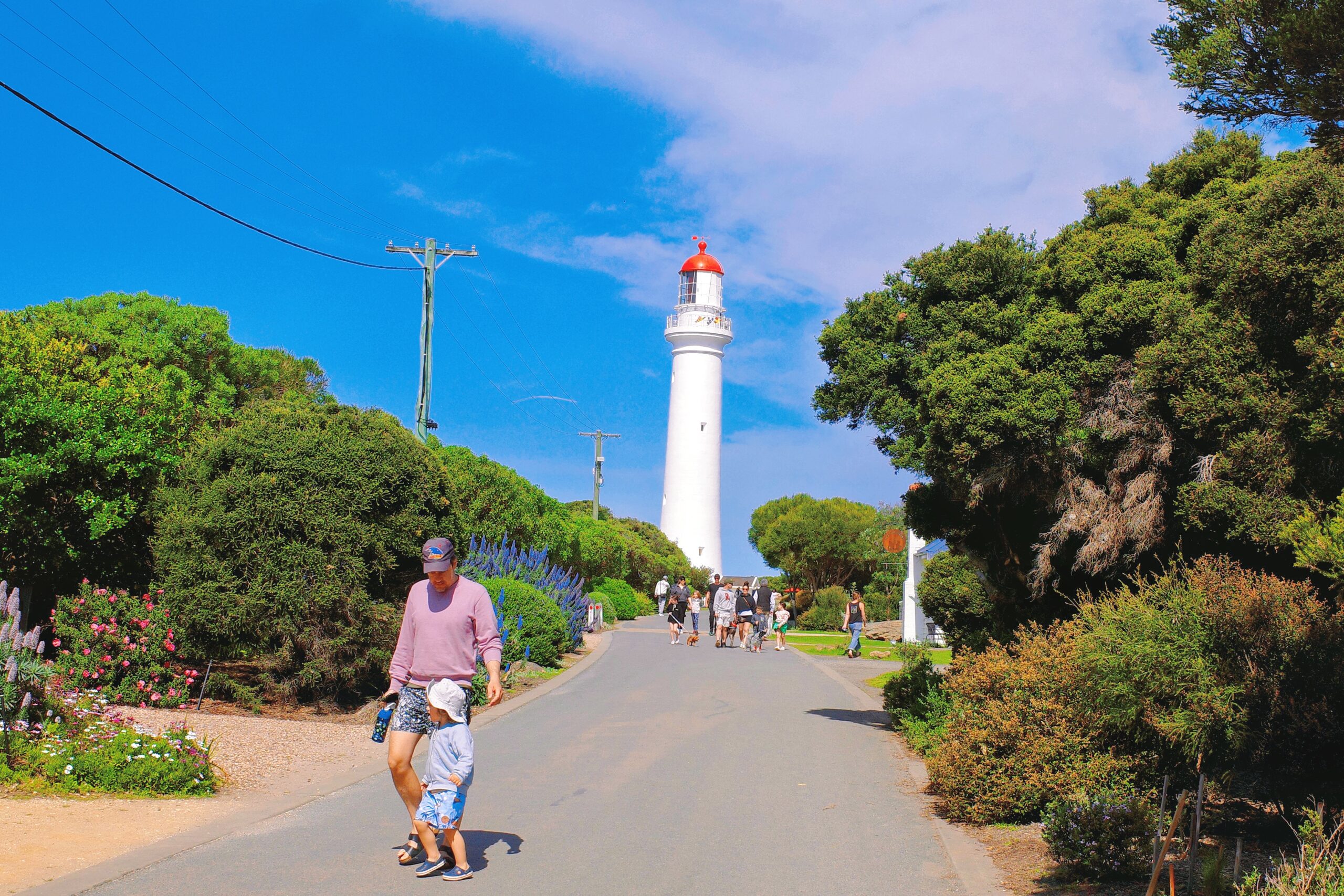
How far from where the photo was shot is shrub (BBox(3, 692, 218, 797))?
25.4 ft

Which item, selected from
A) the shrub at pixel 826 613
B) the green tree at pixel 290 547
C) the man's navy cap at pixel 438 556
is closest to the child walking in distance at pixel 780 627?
the shrub at pixel 826 613

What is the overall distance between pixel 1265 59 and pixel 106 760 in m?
9.24

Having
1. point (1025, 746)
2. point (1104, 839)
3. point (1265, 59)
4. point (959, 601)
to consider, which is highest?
point (1265, 59)

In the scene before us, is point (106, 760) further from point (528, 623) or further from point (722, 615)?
point (722, 615)

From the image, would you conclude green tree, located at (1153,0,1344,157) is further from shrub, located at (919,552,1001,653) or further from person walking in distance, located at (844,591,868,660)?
person walking in distance, located at (844,591,868,660)

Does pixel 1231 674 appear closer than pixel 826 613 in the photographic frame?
Yes

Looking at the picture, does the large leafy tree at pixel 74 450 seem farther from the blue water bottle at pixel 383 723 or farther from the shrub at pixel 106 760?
the blue water bottle at pixel 383 723

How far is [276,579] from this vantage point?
42.3 feet

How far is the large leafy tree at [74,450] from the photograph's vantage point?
12.4 metres

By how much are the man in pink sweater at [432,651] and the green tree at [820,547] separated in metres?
51.1

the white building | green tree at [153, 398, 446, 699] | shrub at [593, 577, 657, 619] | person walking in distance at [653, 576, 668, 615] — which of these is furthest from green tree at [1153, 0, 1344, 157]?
person walking in distance at [653, 576, 668, 615]

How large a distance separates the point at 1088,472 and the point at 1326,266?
402 cm

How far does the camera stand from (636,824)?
7.69m

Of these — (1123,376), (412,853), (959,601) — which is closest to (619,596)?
(959,601)
